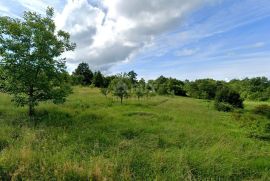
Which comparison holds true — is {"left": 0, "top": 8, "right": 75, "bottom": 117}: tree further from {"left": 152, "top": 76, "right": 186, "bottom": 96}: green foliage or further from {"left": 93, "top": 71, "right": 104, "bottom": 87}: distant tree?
{"left": 152, "top": 76, "right": 186, "bottom": 96}: green foliage

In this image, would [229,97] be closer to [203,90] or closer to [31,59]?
[203,90]

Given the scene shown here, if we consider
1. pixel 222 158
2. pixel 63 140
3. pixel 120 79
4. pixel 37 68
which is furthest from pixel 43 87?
pixel 120 79

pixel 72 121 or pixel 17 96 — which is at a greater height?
pixel 17 96

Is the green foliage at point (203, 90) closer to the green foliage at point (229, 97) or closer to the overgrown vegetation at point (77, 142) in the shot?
the green foliage at point (229, 97)

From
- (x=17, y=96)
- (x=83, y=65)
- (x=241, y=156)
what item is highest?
(x=83, y=65)

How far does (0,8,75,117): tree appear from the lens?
1341cm

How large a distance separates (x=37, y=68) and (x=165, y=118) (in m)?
9.32

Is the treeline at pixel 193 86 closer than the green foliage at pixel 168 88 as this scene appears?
Yes

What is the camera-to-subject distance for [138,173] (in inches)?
246

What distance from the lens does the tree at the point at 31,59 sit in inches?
528

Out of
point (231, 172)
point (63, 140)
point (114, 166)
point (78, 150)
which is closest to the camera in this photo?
point (114, 166)

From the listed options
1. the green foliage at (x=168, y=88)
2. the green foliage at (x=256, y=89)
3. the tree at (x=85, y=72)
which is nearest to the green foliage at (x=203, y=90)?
the green foliage at (x=168, y=88)

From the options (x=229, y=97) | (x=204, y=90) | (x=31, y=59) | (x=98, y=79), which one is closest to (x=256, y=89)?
(x=204, y=90)

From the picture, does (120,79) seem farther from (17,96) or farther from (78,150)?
(78,150)
